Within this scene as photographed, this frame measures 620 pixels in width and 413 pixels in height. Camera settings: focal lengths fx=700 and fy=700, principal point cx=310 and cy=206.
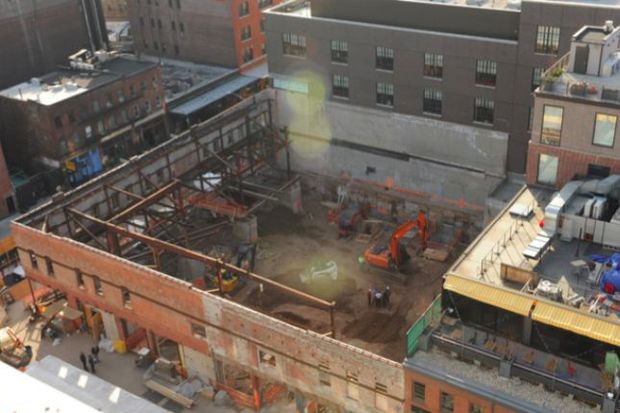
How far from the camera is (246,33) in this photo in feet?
334

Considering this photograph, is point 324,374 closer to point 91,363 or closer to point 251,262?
point 91,363

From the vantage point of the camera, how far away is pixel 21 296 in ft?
211

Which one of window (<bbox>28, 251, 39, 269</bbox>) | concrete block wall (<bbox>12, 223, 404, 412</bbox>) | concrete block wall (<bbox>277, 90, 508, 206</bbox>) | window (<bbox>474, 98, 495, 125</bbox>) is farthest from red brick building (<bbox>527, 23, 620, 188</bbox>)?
window (<bbox>28, 251, 39, 269</bbox>)

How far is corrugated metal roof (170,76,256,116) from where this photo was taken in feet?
301

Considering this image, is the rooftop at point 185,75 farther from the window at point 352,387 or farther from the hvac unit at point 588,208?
the hvac unit at point 588,208

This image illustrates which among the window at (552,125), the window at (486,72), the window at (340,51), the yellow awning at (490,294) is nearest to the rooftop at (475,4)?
the window at (486,72)

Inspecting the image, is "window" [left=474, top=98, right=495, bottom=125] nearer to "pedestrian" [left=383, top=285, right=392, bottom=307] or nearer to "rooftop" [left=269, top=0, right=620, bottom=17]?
"rooftop" [left=269, top=0, right=620, bottom=17]

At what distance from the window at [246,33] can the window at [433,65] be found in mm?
41966

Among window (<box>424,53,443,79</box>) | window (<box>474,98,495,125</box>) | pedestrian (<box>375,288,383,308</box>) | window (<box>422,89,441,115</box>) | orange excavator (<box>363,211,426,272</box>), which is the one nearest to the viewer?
pedestrian (<box>375,288,383,308</box>)

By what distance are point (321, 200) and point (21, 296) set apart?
31847 millimetres

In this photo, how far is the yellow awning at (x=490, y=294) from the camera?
37188 millimetres

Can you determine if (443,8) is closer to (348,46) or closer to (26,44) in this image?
(348,46)

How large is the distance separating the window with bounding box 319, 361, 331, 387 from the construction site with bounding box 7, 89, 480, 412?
0.29 feet

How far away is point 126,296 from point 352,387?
65.5ft
